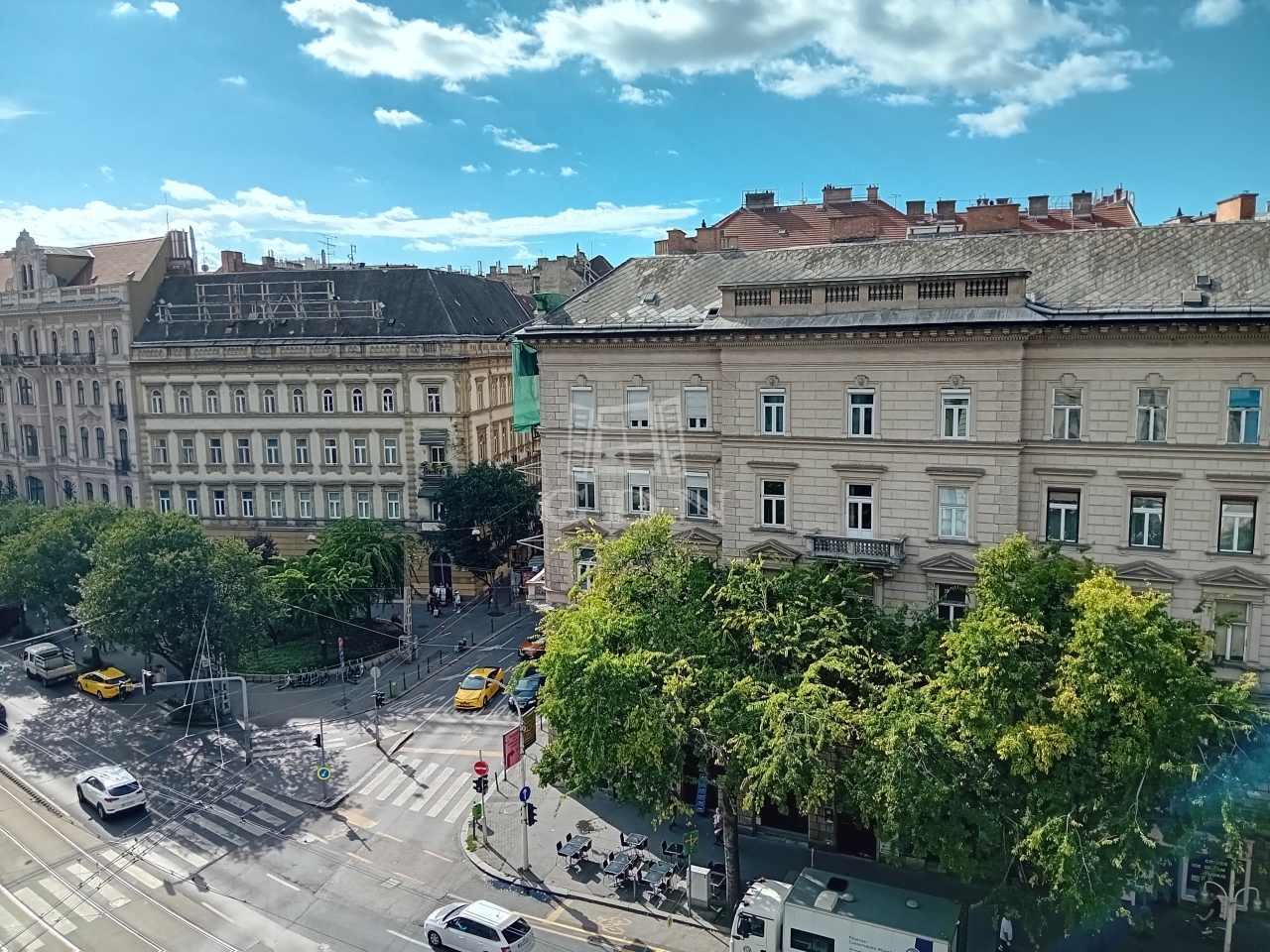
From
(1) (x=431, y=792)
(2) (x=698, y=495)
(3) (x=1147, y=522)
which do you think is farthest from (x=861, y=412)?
(1) (x=431, y=792)

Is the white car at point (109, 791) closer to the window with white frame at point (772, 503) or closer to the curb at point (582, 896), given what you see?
the curb at point (582, 896)

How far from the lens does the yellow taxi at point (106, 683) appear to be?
46750mm

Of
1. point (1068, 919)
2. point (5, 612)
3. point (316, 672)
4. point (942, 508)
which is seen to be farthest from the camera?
point (5, 612)

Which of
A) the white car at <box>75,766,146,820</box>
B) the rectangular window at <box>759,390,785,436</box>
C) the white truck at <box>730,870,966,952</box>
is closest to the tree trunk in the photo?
the white truck at <box>730,870,966,952</box>

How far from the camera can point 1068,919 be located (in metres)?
22.4

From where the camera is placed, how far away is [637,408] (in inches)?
1452

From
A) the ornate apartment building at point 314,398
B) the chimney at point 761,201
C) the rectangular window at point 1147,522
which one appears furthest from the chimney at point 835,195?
the rectangular window at point 1147,522

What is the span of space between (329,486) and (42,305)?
28.1 metres

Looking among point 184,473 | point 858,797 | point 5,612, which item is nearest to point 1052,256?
point 858,797

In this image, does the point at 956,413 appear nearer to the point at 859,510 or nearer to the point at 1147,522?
the point at 859,510

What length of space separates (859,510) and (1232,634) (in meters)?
11.7

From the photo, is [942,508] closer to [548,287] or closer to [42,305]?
[548,287]

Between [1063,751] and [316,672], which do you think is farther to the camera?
[316,672]

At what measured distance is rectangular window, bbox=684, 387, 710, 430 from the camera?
35656 mm
